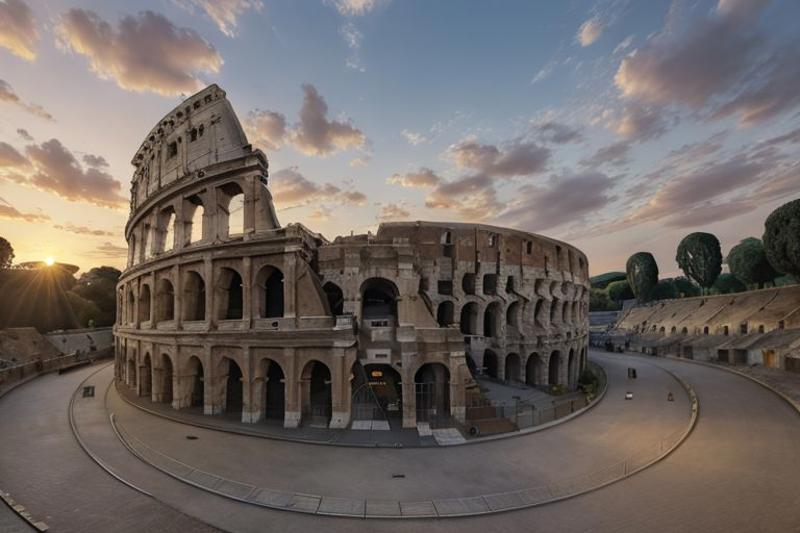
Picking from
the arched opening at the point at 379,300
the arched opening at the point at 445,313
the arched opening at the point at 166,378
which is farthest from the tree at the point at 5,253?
the arched opening at the point at 445,313

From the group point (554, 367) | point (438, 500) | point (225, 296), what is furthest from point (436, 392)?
point (554, 367)

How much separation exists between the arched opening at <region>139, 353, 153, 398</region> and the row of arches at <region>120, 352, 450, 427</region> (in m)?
0.06

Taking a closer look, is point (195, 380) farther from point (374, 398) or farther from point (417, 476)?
point (417, 476)

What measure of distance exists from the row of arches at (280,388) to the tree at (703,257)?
225 feet

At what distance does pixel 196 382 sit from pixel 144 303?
8832 mm

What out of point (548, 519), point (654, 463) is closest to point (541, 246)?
point (654, 463)

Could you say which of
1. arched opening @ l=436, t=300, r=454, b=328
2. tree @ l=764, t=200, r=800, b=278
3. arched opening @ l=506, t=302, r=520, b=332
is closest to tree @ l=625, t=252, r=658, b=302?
tree @ l=764, t=200, r=800, b=278

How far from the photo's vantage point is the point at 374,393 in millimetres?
20000

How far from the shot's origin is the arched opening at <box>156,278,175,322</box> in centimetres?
2481

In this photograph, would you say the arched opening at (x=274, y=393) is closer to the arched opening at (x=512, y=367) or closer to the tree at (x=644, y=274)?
the arched opening at (x=512, y=367)

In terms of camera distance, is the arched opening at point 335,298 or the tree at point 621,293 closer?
the arched opening at point 335,298

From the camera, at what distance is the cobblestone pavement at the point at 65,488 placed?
10508 mm

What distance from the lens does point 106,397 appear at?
83.9 ft

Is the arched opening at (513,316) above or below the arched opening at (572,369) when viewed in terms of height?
above
